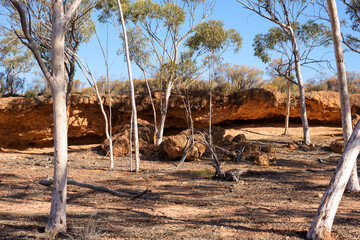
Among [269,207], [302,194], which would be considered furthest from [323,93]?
[269,207]

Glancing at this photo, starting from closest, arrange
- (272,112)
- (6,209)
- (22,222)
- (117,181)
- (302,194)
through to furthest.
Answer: (22,222) → (6,209) → (302,194) → (117,181) → (272,112)

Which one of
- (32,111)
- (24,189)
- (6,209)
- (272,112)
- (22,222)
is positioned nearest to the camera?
(22,222)

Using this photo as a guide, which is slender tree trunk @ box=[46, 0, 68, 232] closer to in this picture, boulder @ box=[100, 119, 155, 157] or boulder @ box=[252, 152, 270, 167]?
boulder @ box=[252, 152, 270, 167]

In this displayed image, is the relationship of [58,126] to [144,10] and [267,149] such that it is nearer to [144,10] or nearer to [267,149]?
[267,149]

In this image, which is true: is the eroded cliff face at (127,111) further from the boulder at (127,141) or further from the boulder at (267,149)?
the boulder at (267,149)

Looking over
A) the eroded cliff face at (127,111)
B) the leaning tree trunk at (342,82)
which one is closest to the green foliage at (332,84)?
the eroded cliff face at (127,111)

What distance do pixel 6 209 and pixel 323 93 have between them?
19517 millimetres

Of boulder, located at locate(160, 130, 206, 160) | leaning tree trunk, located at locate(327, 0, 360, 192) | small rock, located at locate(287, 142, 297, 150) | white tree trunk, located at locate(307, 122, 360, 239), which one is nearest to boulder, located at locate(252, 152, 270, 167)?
boulder, located at locate(160, 130, 206, 160)

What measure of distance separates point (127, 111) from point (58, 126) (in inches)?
673

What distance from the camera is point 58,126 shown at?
4.32 meters

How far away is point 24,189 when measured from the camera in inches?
300

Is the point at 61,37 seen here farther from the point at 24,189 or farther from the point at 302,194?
the point at 302,194

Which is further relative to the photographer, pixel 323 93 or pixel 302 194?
pixel 323 93

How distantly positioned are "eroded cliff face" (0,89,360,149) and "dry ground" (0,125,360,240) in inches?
401
